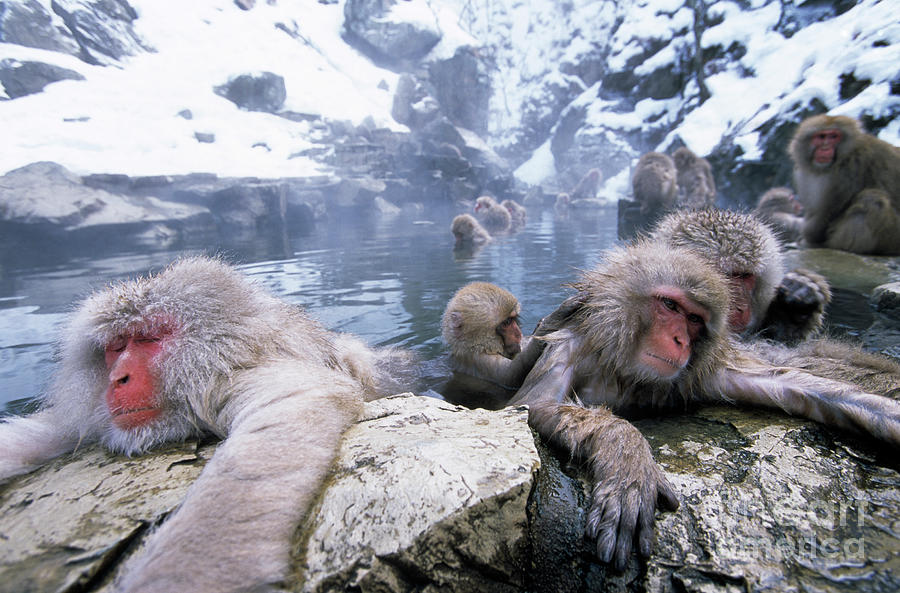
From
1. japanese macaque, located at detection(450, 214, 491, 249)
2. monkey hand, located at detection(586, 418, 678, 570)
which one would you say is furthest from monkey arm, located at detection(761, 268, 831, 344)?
japanese macaque, located at detection(450, 214, 491, 249)

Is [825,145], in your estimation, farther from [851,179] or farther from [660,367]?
[660,367]

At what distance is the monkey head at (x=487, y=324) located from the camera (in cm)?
378

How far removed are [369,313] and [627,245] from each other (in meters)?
3.59

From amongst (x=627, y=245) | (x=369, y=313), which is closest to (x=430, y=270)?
(x=369, y=313)

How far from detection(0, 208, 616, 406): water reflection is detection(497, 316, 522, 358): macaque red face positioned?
2.83 feet

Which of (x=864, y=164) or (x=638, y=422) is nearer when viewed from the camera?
(x=638, y=422)

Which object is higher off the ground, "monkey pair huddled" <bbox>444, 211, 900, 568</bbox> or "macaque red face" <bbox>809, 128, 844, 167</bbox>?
"macaque red face" <bbox>809, 128, 844, 167</bbox>

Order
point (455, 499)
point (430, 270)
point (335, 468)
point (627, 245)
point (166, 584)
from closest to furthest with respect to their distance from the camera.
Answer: point (166, 584), point (455, 499), point (335, 468), point (627, 245), point (430, 270)

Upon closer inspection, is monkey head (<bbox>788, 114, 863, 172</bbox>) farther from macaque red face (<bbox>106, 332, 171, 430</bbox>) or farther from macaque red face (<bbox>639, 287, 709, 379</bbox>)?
macaque red face (<bbox>106, 332, 171, 430</bbox>)

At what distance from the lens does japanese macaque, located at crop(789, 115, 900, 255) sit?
5582 mm

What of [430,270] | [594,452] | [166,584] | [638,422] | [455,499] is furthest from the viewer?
[430,270]

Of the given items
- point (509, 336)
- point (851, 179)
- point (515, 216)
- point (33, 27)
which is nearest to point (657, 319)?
point (509, 336)

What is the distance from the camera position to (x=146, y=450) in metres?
1.72

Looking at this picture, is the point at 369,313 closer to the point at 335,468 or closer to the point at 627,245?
the point at 627,245
